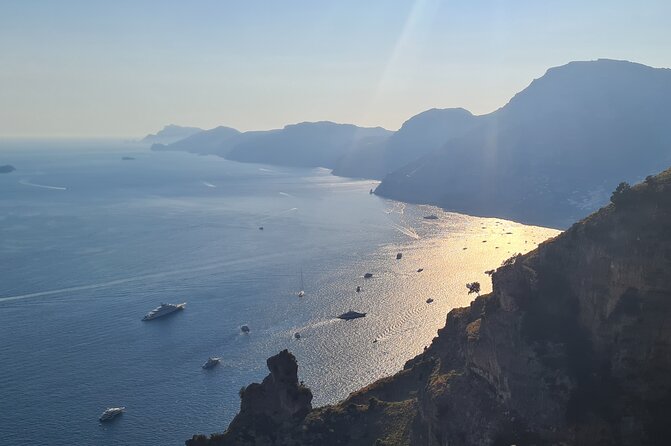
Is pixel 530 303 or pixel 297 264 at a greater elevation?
pixel 530 303

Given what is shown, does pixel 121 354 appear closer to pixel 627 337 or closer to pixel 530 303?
pixel 530 303

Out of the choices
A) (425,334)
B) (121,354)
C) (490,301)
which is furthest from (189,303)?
(490,301)

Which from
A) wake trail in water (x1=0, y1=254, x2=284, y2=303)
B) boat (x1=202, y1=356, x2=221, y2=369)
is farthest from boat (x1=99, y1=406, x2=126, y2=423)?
wake trail in water (x1=0, y1=254, x2=284, y2=303)

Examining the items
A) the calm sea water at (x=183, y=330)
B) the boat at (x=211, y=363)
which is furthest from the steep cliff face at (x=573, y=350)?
the boat at (x=211, y=363)

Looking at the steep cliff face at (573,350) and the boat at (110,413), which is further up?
the steep cliff face at (573,350)


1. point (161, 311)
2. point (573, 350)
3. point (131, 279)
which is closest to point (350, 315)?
point (161, 311)

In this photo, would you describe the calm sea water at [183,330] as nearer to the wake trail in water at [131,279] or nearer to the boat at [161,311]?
the wake trail in water at [131,279]

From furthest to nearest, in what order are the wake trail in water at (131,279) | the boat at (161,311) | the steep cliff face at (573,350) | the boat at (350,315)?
the wake trail in water at (131,279)
the boat at (161,311)
the boat at (350,315)
the steep cliff face at (573,350)
